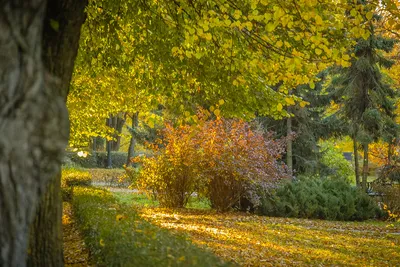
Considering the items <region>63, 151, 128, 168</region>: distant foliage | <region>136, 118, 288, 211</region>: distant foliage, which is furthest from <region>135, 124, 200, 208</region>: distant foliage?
<region>63, 151, 128, 168</region>: distant foliage

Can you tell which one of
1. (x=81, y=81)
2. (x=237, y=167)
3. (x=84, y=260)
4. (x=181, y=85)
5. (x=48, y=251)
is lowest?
(x=84, y=260)

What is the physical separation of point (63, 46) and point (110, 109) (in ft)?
43.4

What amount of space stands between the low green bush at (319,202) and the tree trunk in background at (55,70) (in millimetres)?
11926

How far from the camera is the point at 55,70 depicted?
454cm

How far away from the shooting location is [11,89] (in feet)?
10.1

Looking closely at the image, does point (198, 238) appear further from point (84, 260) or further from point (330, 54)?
point (330, 54)

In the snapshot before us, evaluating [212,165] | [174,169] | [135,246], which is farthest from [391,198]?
[135,246]

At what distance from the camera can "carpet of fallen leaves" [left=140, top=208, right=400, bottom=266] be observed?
870 centimetres

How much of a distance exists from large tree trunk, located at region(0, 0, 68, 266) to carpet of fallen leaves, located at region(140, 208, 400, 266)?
481 cm

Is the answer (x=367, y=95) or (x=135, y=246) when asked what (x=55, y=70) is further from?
(x=367, y=95)

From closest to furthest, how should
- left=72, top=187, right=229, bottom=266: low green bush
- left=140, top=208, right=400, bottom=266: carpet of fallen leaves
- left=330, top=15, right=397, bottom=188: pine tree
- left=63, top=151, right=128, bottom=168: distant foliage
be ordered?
left=72, top=187, right=229, bottom=266: low green bush < left=140, top=208, right=400, bottom=266: carpet of fallen leaves < left=330, top=15, right=397, bottom=188: pine tree < left=63, top=151, right=128, bottom=168: distant foliage

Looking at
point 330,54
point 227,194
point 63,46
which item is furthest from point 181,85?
point 227,194

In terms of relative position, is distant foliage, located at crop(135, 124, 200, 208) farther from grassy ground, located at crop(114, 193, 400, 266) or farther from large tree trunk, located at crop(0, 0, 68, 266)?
large tree trunk, located at crop(0, 0, 68, 266)

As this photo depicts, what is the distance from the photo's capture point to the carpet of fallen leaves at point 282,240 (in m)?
8.70
